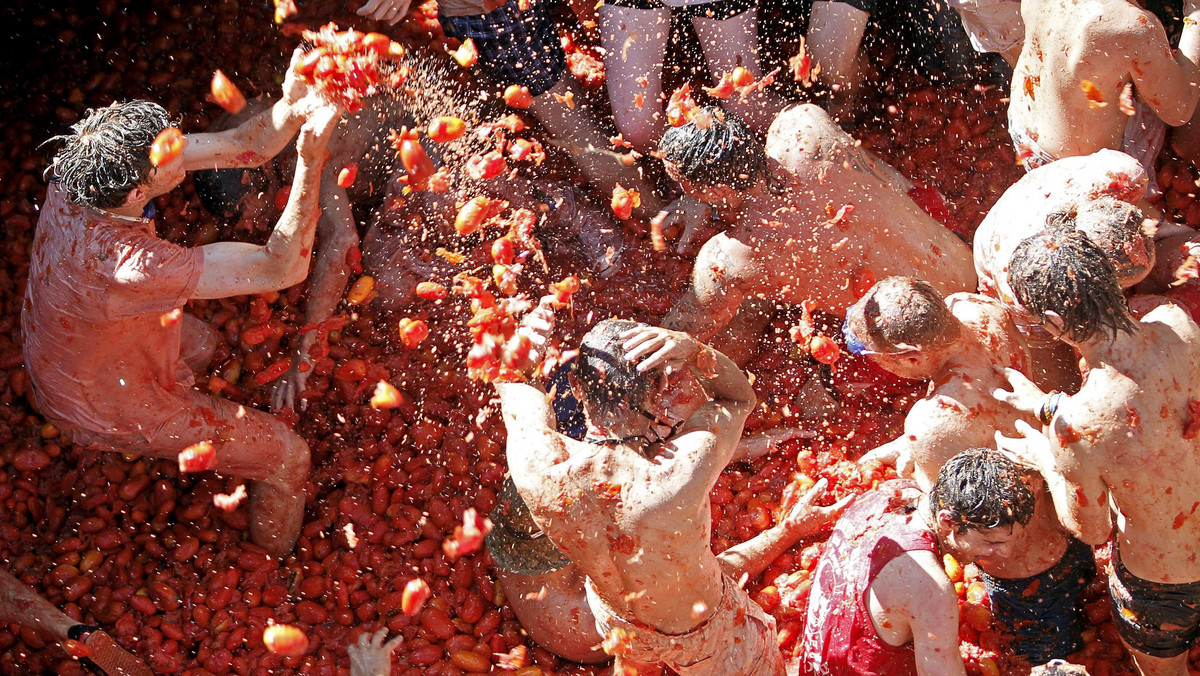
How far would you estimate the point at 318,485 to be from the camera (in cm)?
440

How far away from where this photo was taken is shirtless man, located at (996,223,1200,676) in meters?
2.90

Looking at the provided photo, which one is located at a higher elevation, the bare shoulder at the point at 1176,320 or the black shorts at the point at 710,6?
the black shorts at the point at 710,6

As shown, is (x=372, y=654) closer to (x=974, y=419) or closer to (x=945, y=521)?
(x=945, y=521)

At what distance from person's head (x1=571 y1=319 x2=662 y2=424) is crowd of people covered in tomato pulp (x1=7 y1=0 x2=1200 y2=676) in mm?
12

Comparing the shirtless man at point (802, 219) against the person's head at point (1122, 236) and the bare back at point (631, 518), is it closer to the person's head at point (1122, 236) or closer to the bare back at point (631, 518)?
the person's head at point (1122, 236)

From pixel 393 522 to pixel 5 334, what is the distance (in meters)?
1.82

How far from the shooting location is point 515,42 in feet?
15.4

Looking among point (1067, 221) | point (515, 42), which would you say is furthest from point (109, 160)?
point (1067, 221)

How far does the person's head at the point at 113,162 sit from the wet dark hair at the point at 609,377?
1445 mm

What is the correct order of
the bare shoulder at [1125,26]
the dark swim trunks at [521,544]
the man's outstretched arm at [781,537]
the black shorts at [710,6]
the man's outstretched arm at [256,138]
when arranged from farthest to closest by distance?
the black shorts at [710,6]
the man's outstretched arm at [781,537]
the dark swim trunks at [521,544]
the bare shoulder at [1125,26]
the man's outstretched arm at [256,138]

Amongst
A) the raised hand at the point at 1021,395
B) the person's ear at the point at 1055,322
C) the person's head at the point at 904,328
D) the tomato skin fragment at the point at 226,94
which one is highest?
the tomato skin fragment at the point at 226,94

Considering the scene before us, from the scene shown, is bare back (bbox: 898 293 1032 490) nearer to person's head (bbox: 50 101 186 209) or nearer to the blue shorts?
the blue shorts

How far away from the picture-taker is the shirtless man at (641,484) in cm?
292

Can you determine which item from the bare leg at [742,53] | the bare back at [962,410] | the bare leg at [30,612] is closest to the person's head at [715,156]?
the bare back at [962,410]
